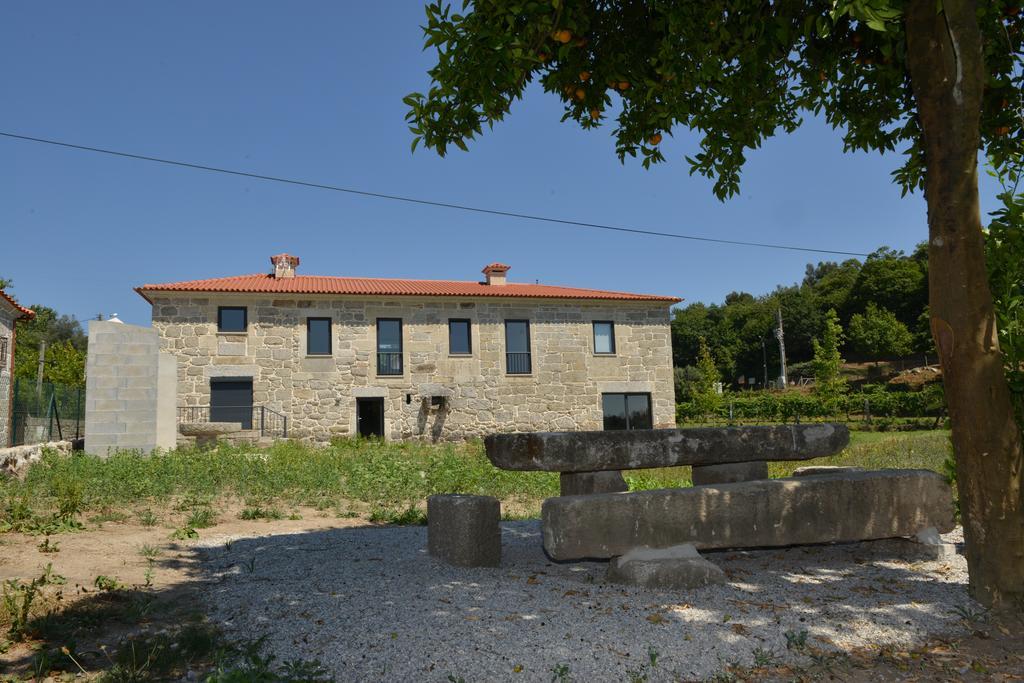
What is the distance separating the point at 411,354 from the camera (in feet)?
66.1

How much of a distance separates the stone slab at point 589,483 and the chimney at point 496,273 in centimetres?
1729

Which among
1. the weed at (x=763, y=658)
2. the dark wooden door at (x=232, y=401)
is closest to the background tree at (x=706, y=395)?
the dark wooden door at (x=232, y=401)

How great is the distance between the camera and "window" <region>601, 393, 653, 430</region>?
21594mm

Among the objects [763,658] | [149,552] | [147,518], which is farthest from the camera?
[147,518]

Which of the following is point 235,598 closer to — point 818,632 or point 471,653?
point 471,653

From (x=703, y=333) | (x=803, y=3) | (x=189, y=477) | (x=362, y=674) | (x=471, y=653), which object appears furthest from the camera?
(x=703, y=333)

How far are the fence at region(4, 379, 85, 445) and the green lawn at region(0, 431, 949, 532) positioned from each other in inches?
86.2

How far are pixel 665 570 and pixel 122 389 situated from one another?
10.5 m

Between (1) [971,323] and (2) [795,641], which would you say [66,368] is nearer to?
(2) [795,641]

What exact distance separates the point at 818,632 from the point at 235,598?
3.63 m

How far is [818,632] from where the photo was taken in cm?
385

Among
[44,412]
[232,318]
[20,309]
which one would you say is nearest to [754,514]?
[44,412]

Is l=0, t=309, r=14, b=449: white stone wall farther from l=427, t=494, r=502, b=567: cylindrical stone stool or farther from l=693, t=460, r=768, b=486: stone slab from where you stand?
l=693, t=460, r=768, b=486: stone slab

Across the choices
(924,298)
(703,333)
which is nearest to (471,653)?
(924,298)
